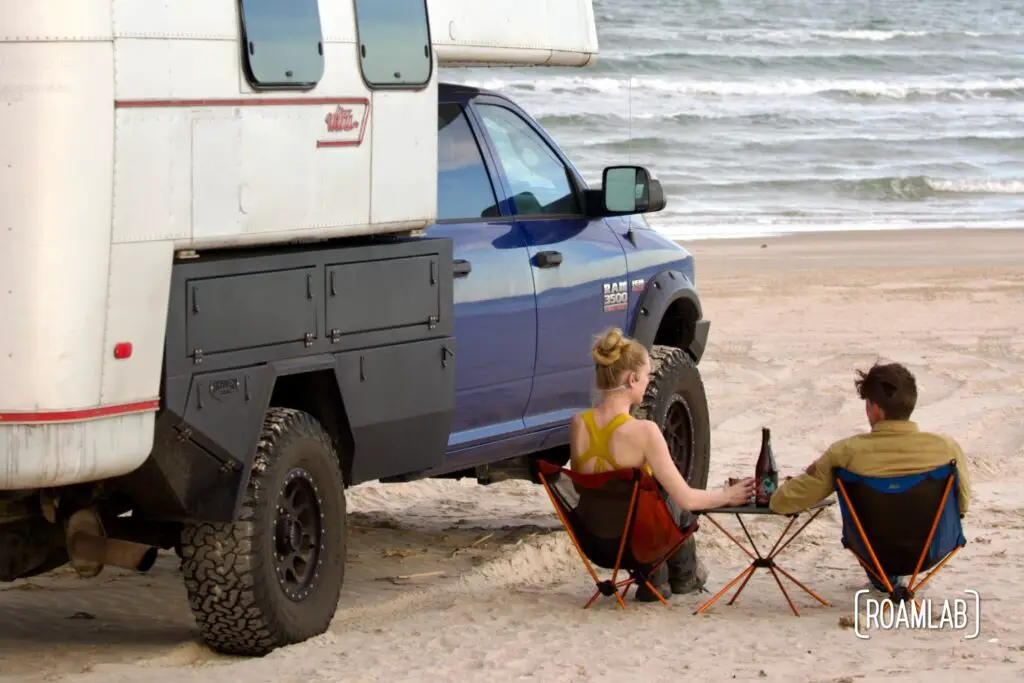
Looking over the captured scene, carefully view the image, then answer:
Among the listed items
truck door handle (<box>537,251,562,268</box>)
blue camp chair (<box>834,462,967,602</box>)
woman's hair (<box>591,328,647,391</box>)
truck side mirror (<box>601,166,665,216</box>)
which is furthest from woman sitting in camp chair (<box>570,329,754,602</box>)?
truck side mirror (<box>601,166,665,216</box>)

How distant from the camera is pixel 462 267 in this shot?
6.99m

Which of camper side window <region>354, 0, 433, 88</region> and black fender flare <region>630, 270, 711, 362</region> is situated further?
black fender flare <region>630, 270, 711, 362</region>

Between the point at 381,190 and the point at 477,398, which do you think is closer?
the point at 381,190

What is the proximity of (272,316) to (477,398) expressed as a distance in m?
1.46

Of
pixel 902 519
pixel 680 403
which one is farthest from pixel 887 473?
pixel 680 403

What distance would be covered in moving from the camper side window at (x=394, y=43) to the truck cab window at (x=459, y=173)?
61cm

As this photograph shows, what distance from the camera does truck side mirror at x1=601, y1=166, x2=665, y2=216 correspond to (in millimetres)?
7875

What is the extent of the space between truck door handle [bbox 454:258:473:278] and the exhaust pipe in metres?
1.57

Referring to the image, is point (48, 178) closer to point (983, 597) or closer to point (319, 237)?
point (319, 237)

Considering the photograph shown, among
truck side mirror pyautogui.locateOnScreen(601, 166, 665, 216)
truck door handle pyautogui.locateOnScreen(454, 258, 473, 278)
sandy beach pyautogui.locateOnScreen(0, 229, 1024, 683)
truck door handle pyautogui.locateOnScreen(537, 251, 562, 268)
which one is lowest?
sandy beach pyautogui.locateOnScreen(0, 229, 1024, 683)

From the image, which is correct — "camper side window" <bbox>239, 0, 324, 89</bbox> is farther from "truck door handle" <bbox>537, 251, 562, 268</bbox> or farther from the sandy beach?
the sandy beach

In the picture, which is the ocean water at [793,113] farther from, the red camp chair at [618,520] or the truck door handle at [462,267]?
the red camp chair at [618,520]

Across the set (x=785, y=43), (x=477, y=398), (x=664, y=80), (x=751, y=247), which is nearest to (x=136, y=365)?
(x=477, y=398)

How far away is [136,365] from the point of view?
5.36 meters
